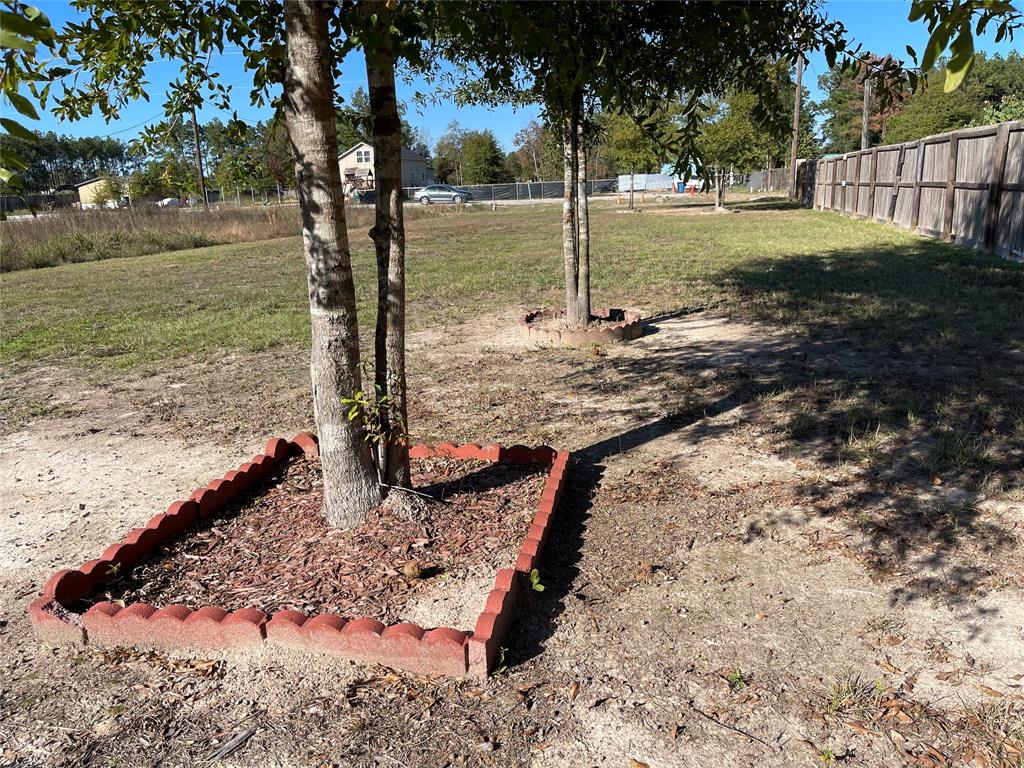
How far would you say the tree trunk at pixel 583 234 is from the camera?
7.64 meters

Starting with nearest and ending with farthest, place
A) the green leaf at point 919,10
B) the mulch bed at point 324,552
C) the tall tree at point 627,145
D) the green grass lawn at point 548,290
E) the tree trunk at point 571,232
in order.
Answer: the green leaf at point 919,10 < the mulch bed at point 324,552 < the tree trunk at point 571,232 < the green grass lawn at point 548,290 < the tall tree at point 627,145

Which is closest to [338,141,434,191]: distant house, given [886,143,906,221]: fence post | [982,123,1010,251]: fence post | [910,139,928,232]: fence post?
[886,143,906,221]: fence post

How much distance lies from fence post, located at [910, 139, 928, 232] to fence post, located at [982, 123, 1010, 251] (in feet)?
12.0

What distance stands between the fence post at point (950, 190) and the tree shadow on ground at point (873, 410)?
484cm

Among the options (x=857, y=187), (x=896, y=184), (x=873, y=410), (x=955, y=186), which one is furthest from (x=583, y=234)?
(x=857, y=187)

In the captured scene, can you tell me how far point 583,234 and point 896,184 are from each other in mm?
12963

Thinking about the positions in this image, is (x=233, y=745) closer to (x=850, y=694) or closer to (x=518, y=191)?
(x=850, y=694)

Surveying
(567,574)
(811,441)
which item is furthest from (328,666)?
(811,441)

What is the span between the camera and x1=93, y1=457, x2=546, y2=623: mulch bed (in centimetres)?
312

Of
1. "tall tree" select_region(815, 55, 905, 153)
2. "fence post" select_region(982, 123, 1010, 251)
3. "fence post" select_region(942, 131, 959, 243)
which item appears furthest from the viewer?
"tall tree" select_region(815, 55, 905, 153)

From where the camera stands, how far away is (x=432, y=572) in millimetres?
3271

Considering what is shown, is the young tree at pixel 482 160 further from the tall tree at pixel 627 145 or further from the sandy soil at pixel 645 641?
the sandy soil at pixel 645 641

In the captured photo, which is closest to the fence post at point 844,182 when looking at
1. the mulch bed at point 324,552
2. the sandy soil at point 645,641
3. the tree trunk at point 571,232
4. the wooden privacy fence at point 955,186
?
the wooden privacy fence at point 955,186

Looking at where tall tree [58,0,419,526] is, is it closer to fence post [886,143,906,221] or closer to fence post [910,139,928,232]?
fence post [910,139,928,232]
